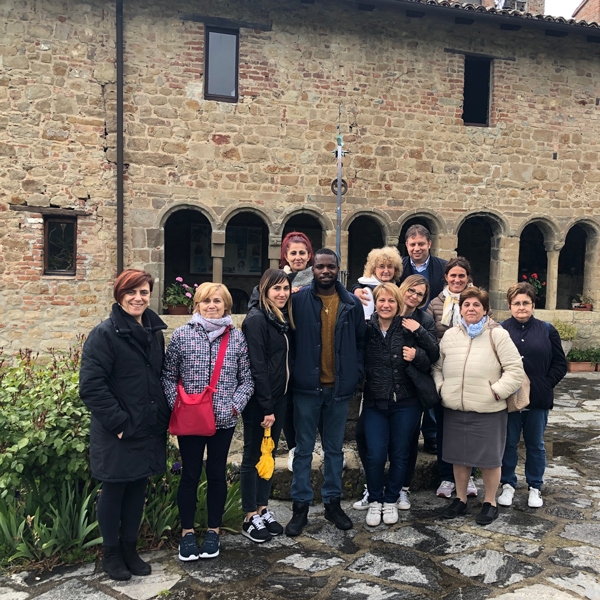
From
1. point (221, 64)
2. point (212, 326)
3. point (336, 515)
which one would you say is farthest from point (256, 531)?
point (221, 64)

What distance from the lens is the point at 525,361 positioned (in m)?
4.04

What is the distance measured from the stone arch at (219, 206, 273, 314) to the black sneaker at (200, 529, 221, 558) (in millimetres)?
9457

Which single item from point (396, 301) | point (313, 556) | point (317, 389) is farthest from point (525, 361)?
point (313, 556)

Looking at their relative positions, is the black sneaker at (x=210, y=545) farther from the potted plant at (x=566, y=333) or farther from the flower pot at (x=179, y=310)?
the potted plant at (x=566, y=333)

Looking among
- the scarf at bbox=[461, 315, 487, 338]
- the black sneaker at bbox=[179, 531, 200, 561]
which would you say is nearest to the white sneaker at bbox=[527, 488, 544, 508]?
the scarf at bbox=[461, 315, 487, 338]

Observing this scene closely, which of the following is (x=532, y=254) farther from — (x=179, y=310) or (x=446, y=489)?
(x=446, y=489)

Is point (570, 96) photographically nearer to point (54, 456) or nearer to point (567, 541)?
point (567, 541)

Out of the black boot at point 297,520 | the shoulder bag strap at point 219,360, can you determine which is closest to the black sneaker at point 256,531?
the black boot at point 297,520

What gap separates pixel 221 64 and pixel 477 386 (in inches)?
320

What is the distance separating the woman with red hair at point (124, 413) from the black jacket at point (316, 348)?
0.93 metres

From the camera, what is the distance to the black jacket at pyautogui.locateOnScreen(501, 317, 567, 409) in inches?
158

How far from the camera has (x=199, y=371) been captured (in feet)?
10.7

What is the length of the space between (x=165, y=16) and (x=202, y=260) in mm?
5225

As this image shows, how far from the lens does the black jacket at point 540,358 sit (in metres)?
4.02
